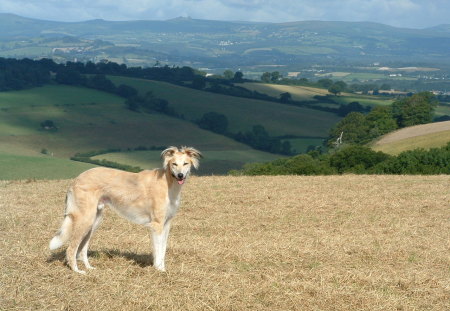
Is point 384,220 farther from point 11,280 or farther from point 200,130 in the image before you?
point 200,130

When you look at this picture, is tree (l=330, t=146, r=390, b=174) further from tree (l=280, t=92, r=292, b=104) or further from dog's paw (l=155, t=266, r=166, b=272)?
tree (l=280, t=92, r=292, b=104)

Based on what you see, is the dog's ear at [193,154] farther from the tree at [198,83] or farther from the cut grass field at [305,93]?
the tree at [198,83]

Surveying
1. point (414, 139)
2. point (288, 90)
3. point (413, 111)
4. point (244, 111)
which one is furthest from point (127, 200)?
point (288, 90)

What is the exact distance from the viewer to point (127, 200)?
36.5 ft

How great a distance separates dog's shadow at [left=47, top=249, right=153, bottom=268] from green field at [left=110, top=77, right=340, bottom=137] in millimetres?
87457

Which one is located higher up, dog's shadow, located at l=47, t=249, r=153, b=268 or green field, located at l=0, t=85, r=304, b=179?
dog's shadow, located at l=47, t=249, r=153, b=268

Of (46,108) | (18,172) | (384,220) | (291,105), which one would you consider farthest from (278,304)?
(291,105)

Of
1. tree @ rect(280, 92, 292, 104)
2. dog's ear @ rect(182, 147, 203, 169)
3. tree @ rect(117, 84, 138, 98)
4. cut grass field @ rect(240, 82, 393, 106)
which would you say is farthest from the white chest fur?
cut grass field @ rect(240, 82, 393, 106)

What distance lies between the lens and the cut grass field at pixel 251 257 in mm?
9484

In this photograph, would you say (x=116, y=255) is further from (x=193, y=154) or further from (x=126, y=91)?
Answer: (x=126, y=91)

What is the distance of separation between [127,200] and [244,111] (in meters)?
101

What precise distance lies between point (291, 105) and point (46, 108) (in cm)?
4728

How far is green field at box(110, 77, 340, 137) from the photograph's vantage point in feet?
339

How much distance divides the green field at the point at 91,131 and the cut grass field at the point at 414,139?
710 inches
